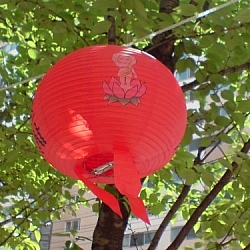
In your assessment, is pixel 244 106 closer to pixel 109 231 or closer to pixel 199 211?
pixel 199 211

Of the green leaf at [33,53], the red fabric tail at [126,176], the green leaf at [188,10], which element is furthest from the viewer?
the green leaf at [33,53]

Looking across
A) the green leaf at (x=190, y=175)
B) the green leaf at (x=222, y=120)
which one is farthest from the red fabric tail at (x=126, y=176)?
the green leaf at (x=222, y=120)

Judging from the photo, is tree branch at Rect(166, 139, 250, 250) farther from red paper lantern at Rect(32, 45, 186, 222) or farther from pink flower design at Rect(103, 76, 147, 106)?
pink flower design at Rect(103, 76, 147, 106)

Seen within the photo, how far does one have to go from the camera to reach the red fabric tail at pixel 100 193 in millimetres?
1064

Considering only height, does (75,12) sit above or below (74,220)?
below

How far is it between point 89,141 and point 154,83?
0.53 ft

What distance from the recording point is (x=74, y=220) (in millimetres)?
7309

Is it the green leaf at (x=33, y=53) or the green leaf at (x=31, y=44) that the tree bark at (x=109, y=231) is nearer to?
the green leaf at (x=33, y=53)

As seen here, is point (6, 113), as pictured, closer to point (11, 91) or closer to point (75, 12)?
point (11, 91)

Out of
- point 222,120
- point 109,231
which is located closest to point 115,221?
point 109,231

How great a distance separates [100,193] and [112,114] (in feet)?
0.57

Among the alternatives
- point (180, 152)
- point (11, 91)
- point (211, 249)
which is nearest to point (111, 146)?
point (180, 152)

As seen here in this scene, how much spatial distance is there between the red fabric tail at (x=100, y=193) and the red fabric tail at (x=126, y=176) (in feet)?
0.25

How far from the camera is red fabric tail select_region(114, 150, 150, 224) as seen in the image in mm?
965
